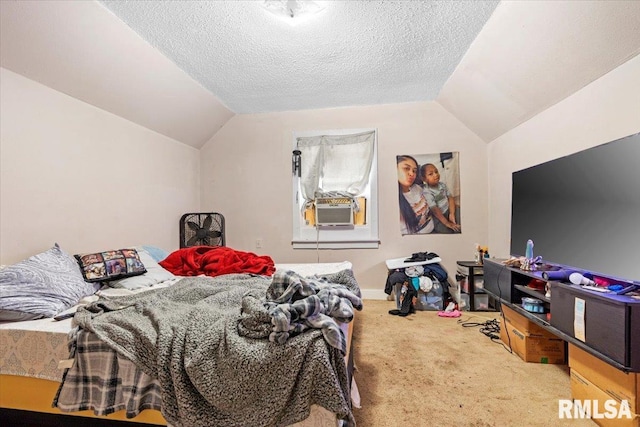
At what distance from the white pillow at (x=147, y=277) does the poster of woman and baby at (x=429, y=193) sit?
266cm

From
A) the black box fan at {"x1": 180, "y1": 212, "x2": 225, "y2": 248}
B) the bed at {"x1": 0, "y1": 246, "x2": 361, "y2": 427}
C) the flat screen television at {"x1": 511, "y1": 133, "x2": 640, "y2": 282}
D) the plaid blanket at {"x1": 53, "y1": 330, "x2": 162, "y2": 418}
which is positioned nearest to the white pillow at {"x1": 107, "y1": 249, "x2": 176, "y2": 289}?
the bed at {"x1": 0, "y1": 246, "x2": 361, "y2": 427}

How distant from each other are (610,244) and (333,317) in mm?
1501

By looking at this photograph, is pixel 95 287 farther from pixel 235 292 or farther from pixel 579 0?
pixel 579 0

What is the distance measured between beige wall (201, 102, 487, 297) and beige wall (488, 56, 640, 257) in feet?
0.95

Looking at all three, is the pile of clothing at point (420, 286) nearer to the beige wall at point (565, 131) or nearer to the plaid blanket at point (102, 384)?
the beige wall at point (565, 131)

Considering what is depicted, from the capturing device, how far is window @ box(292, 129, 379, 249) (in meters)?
3.69

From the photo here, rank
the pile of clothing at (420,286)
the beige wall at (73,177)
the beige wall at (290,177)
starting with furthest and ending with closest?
1. the beige wall at (290,177)
2. the pile of clothing at (420,286)
3. the beige wall at (73,177)

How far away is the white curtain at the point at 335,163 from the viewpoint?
3693mm

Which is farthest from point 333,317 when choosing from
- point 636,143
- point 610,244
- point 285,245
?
point 285,245

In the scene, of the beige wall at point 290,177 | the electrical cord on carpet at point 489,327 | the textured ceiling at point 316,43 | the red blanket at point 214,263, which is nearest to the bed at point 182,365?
the red blanket at point 214,263

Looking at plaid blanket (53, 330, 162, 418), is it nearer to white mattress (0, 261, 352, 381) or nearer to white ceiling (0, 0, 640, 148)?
white mattress (0, 261, 352, 381)

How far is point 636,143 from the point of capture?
4.45 ft

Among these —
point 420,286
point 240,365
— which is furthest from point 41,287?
point 420,286

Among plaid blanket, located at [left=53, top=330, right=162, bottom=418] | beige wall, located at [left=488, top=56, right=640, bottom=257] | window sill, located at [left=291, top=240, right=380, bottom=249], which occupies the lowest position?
plaid blanket, located at [left=53, top=330, right=162, bottom=418]
